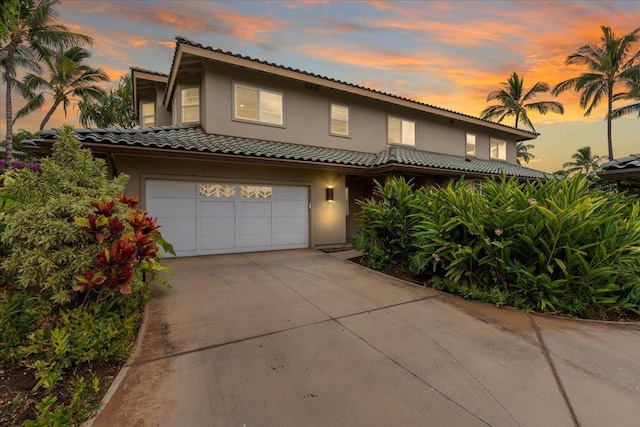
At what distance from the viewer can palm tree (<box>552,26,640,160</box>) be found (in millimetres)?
18781

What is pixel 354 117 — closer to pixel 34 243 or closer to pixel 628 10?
pixel 628 10

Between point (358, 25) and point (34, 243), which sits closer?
point (34, 243)

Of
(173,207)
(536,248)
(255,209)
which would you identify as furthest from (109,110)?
(536,248)

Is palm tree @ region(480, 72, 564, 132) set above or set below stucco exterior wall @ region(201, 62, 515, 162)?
above

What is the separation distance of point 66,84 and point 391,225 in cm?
2454

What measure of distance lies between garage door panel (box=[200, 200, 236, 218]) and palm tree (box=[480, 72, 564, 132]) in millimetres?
24224

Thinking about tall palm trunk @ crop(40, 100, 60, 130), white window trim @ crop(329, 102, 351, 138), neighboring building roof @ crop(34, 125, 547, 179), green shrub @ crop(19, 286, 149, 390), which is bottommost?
green shrub @ crop(19, 286, 149, 390)

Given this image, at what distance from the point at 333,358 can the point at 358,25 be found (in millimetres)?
9786

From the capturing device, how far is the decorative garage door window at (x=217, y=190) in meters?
8.08

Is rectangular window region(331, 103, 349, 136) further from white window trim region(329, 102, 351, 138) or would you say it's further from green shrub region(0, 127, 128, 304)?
green shrub region(0, 127, 128, 304)

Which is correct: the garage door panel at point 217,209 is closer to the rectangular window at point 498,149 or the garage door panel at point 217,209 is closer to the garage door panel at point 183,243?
the garage door panel at point 183,243

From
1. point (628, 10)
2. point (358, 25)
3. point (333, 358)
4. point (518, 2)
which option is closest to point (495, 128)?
point (628, 10)

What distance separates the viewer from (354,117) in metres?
11.2

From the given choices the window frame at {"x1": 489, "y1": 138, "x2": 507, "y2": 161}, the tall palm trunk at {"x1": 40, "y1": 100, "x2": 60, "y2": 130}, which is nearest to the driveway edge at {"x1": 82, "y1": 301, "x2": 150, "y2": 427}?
the window frame at {"x1": 489, "y1": 138, "x2": 507, "y2": 161}
